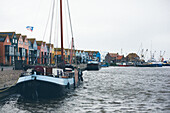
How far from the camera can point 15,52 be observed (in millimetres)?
81125

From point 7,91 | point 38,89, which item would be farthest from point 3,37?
point 38,89

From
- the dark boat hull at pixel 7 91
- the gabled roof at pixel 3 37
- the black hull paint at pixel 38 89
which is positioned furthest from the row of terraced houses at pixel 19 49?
the black hull paint at pixel 38 89

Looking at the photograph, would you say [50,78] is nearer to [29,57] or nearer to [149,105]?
[149,105]

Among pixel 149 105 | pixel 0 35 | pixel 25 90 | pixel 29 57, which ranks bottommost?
pixel 149 105

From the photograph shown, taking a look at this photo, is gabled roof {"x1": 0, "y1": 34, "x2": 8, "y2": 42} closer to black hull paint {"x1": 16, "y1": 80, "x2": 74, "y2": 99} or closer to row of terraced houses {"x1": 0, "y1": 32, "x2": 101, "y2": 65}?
row of terraced houses {"x1": 0, "y1": 32, "x2": 101, "y2": 65}

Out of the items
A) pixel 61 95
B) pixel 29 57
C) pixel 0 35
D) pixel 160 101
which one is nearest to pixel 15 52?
pixel 0 35

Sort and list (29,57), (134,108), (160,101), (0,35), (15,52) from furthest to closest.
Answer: (29,57) < (15,52) < (0,35) < (160,101) < (134,108)

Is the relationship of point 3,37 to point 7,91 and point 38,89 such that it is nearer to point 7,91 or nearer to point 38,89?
point 7,91

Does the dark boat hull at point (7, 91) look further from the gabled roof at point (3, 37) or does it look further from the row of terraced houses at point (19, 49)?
the gabled roof at point (3, 37)

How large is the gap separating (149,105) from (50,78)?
10624mm

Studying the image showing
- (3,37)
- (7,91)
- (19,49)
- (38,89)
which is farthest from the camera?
(19,49)

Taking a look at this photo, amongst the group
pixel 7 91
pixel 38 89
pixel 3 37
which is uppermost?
pixel 3 37

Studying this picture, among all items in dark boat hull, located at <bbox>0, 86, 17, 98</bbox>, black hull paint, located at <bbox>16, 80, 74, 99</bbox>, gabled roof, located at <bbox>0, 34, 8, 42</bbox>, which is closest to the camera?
black hull paint, located at <bbox>16, 80, 74, 99</bbox>

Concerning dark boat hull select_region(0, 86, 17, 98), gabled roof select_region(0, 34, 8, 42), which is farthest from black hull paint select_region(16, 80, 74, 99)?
gabled roof select_region(0, 34, 8, 42)
